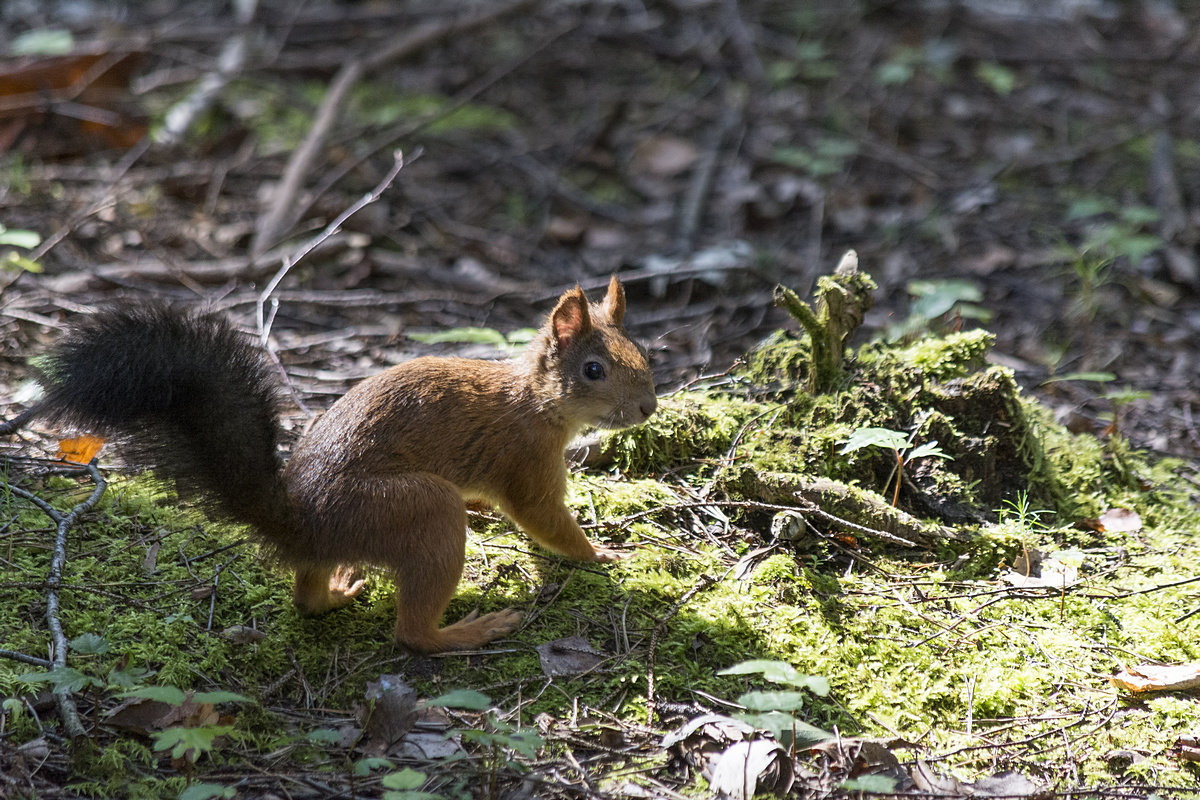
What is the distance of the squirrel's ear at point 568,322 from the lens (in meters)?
3.39

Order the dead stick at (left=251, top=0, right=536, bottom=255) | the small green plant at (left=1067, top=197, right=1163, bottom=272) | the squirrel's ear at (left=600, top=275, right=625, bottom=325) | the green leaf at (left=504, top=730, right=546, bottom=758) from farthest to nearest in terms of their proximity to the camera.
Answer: the dead stick at (left=251, top=0, right=536, bottom=255), the small green plant at (left=1067, top=197, right=1163, bottom=272), the squirrel's ear at (left=600, top=275, right=625, bottom=325), the green leaf at (left=504, top=730, right=546, bottom=758)

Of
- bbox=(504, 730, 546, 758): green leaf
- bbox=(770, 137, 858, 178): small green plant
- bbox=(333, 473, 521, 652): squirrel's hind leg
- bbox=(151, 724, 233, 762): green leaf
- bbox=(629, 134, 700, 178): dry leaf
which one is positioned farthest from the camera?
bbox=(629, 134, 700, 178): dry leaf

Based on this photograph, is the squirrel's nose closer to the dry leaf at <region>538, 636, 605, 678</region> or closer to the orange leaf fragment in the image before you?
the dry leaf at <region>538, 636, 605, 678</region>

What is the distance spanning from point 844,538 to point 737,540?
372mm

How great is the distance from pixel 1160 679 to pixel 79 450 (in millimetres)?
3612

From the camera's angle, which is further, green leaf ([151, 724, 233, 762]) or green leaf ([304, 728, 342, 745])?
green leaf ([304, 728, 342, 745])

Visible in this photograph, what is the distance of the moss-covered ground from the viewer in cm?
246

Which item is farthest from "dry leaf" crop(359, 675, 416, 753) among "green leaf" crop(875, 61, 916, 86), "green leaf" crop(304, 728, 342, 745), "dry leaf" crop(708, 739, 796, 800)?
"green leaf" crop(875, 61, 916, 86)

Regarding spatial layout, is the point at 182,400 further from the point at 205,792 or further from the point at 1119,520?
the point at 1119,520

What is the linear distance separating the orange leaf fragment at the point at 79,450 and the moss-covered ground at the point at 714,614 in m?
0.12

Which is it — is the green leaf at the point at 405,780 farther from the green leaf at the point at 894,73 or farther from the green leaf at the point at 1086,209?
the green leaf at the point at 894,73

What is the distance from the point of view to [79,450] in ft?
11.5

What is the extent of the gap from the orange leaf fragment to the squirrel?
39.3 inches

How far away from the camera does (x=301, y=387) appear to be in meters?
4.30
